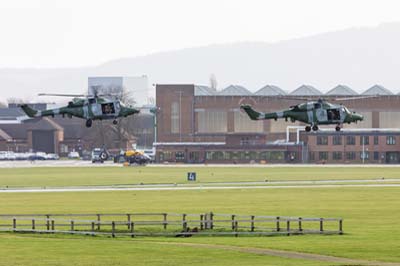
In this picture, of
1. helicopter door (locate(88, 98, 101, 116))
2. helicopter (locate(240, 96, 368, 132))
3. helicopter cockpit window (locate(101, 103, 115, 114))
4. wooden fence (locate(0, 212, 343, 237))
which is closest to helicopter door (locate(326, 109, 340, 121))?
helicopter (locate(240, 96, 368, 132))

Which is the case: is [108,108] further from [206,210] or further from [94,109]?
[206,210]

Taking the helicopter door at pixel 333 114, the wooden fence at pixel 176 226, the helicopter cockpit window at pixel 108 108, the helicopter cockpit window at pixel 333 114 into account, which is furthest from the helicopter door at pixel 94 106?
the helicopter cockpit window at pixel 333 114

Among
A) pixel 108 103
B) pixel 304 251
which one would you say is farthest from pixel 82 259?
pixel 108 103

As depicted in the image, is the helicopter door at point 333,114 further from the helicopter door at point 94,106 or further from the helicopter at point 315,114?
the helicopter door at point 94,106

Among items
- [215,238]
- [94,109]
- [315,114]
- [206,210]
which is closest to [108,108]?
[94,109]

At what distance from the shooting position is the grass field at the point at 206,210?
5616 cm

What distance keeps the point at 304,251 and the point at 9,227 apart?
77.7 feet

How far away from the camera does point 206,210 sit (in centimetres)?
9369

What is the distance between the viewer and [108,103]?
71.7 m

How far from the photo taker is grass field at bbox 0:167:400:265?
5616 centimetres

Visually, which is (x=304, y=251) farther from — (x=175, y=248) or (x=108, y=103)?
(x=108, y=103)

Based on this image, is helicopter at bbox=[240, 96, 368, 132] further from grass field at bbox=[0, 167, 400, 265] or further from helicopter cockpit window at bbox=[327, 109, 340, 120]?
grass field at bbox=[0, 167, 400, 265]

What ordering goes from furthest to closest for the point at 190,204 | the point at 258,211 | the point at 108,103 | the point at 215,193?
the point at 215,193, the point at 190,204, the point at 258,211, the point at 108,103

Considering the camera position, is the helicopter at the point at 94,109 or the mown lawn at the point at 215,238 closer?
the mown lawn at the point at 215,238
